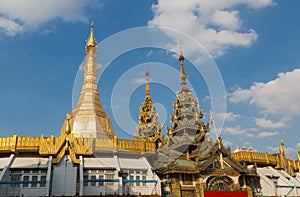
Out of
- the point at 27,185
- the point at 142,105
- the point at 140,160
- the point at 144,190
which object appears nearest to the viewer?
the point at 27,185

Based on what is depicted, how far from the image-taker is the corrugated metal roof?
3089 cm

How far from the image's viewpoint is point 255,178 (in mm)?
43156

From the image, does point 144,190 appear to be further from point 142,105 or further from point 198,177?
point 142,105

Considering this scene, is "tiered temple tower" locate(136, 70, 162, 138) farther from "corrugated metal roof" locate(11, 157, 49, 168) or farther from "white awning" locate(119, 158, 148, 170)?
"corrugated metal roof" locate(11, 157, 49, 168)

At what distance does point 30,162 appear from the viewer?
105 feet

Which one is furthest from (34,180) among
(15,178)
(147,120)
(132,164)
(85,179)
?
(147,120)

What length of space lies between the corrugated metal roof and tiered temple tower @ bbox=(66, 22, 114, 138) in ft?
34.9

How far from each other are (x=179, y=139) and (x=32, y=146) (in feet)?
68.8

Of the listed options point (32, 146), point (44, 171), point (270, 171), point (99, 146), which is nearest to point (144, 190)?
point (99, 146)

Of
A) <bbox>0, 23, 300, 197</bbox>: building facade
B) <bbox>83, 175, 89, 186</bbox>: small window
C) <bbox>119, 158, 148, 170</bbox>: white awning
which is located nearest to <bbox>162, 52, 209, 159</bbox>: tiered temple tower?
<bbox>0, 23, 300, 197</bbox>: building facade

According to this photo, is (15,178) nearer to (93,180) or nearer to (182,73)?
(93,180)

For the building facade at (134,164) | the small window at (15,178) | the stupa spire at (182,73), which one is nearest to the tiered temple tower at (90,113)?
the building facade at (134,164)

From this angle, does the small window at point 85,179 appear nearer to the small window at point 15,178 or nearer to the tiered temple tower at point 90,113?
the small window at point 15,178

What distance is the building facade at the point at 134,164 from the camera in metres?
30.6
